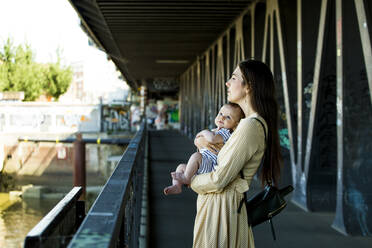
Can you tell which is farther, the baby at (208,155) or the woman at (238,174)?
the baby at (208,155)

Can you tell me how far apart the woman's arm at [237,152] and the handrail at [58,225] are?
2.45ft

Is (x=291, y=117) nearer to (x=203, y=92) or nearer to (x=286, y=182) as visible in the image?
(x=286, y=182)

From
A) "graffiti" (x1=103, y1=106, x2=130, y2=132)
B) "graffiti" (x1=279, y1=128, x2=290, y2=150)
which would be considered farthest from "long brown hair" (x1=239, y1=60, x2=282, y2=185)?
"graffiti" (x1=103, y1=106, x2=130, y2=132)

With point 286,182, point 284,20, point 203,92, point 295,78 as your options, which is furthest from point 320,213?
point 203,92

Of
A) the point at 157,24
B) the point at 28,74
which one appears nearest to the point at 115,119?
the point at 28,74

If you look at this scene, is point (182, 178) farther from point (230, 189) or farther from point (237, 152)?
point (237, 152)

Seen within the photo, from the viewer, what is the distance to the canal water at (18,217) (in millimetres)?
20484

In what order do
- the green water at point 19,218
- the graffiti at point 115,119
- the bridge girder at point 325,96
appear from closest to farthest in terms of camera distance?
the bridge girder at point 325,96, the green water at point 19,218, the graffiti at point 115,119

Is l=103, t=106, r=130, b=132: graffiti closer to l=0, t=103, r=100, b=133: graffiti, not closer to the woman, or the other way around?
l=0, t=103, r=100, b=133: graffiti

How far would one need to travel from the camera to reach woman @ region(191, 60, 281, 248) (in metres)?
2.49

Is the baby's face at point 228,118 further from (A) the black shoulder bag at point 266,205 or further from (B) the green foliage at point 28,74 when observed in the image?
(B) the green foliage at point 28,74

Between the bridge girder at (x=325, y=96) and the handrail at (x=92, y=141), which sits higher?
the bridge girder at (x=325, y=96)

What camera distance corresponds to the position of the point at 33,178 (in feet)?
137

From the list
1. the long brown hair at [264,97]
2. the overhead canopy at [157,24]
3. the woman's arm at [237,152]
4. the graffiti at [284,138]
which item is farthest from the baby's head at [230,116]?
the overhead canopy at [157,24]
